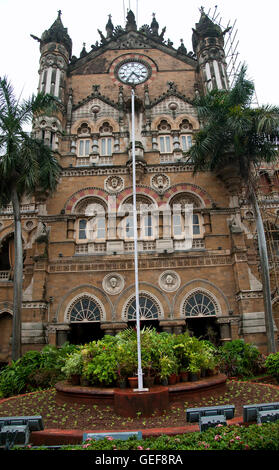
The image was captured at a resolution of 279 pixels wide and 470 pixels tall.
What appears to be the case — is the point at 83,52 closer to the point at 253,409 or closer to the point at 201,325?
the point at 201,325

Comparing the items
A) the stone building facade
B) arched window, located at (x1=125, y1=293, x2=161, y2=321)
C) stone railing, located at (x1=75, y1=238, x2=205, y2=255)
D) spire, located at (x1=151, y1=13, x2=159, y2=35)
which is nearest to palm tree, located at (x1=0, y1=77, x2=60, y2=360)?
the stone building facade

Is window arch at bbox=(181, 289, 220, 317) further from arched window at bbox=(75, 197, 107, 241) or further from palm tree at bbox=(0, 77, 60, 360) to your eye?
palm tree at bbox=(0, 77, 60, 360)

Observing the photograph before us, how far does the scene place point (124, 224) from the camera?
19812mm

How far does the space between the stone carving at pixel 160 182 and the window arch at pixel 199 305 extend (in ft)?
22.2

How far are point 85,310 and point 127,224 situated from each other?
567cm

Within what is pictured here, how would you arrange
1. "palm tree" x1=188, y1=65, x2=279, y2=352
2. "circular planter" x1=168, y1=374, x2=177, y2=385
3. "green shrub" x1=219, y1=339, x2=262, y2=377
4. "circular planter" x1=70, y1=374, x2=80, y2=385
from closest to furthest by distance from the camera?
"circular planter" x1=168, y1=374, x2=177, y2=385 → "circular planter" x1=70, y1=374, x2=80, y2=385 → "green shrub" x1=219, y1=339, x2=262, y2=377 → "palm tree" x1=188, y1=65, x2=279, y2=352

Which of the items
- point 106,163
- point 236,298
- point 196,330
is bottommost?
point 196,330

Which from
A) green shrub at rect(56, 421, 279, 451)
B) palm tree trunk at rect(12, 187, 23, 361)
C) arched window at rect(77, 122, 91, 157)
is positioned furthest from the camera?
arched window at rect(77, 122, 91, 157)

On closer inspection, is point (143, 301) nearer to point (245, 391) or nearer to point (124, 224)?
point (124, 224)

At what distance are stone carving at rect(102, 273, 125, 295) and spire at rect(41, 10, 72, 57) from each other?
64.5ft

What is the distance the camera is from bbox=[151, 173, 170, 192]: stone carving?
2044cm

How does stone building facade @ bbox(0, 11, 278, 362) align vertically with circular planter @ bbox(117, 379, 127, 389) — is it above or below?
above

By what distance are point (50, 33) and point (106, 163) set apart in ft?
42.5
